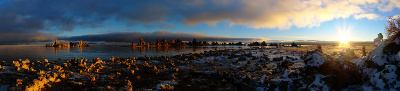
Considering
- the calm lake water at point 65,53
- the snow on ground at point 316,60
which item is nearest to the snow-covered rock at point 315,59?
the snow on ground at point 316,60

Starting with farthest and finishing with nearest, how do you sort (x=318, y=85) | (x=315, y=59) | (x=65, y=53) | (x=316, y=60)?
1. (x=65, y=53)
2. (x=315, y=59)
3. (x=316, y=60)
4. (x=318, y=85)

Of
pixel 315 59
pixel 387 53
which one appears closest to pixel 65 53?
pixel 315 59

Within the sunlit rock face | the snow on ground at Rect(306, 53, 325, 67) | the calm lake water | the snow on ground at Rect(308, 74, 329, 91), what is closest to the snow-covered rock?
the snow on ground at Rect(306, 53, 325, 67)

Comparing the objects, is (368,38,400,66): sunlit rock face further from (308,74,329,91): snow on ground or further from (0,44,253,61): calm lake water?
(0,44,253,61): calm lake water

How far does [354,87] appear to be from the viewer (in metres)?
6.86

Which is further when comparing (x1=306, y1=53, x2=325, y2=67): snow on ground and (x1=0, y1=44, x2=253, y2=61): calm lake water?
(x1=0, y1=44, x2=253, y2=61): calm lake water

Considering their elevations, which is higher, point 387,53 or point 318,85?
point 387,53

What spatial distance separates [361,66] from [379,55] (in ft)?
2.76

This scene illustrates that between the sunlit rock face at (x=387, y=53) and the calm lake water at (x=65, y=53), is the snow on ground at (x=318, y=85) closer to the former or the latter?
the sunlit rock face at (x=387, y=53)

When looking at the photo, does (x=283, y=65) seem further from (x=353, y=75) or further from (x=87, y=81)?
(x=87, y=81)

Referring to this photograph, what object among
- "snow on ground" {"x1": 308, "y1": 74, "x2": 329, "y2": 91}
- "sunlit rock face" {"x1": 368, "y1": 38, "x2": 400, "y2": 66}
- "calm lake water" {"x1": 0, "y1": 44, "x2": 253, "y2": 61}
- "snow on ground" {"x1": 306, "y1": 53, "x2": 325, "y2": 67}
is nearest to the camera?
"sunlit rock face" {"x1": 368, "y1": 38, "x2": 400, "y2": 66}

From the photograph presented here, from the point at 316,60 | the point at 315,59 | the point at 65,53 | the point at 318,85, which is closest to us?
the point at 318,85

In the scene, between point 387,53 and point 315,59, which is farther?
point 315,59

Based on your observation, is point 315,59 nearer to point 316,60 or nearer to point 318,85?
point 316,60
